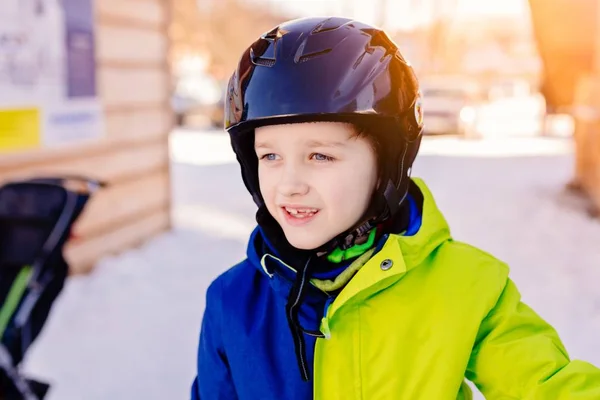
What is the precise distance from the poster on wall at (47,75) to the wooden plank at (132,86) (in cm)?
26

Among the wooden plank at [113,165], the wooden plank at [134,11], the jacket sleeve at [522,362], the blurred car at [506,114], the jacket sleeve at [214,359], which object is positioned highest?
the wooden plank at [134,11]

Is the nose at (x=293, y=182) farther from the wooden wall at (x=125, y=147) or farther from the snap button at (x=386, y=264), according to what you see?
the wooden wall at (x=125, y=147)

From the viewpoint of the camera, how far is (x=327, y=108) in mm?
1678

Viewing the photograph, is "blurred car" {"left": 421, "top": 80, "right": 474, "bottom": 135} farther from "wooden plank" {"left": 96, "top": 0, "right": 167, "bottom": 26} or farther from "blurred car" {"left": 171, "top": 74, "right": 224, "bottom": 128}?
"wooden plank" {"left": 96, "top": 0, "right": 167, "bottom": 26}

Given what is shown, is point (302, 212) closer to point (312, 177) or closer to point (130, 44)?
point (312, 177)

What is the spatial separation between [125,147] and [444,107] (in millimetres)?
11401

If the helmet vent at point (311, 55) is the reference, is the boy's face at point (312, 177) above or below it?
below

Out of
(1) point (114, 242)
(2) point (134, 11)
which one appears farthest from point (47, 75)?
(1) point (114, 242)

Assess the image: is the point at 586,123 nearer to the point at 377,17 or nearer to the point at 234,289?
the point at 234,289

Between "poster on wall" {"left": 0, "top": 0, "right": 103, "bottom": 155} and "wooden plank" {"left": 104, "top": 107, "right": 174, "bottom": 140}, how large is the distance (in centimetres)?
28

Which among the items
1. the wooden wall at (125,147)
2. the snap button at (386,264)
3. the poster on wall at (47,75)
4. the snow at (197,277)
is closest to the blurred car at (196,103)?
the snow at (197,277)

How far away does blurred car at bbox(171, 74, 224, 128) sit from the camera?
22234 millimetres

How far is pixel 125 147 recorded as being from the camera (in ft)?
21.0

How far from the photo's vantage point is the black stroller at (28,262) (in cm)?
306
